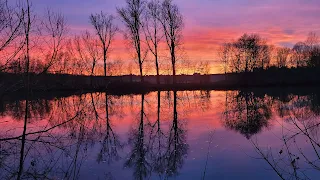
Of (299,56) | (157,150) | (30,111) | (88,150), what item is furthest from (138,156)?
(299,56)

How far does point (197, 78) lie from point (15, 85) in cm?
4616

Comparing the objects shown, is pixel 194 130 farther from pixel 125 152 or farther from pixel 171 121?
pixel 125 152

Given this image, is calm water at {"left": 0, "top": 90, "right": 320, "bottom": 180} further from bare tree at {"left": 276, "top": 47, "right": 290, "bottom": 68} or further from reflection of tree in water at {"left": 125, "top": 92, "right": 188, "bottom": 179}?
bare tree at {"left": 276, "top": 47, "right": 290, "bottom": 68}

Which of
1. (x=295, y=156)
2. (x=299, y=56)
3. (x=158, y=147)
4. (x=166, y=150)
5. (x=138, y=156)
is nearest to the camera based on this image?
(x=295, y=156)

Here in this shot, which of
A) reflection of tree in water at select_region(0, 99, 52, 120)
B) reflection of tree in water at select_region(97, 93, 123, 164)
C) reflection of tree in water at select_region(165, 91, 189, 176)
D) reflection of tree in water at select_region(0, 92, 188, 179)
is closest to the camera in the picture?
reflection of tree in water at select_region(0, 92, 188, 179)

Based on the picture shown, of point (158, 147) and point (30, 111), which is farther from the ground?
point (30, 111)

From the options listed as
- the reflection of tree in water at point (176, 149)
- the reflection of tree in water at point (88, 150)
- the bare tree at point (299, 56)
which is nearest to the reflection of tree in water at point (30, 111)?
the reflection of tree in water at point (88, 150)

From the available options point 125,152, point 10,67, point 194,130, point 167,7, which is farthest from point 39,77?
point 167,7

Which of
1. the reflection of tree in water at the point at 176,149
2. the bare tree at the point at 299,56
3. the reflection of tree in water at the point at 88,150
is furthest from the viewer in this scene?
the bare tree at the point at 299,56

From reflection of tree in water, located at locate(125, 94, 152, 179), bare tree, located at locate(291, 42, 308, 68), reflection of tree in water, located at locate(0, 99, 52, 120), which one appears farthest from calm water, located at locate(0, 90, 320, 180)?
bare tree, located at locate(291, 42, 308, 68)

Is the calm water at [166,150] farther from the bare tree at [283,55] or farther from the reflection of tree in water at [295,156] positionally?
the bare tree at [283,55]

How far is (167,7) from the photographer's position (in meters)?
36.3

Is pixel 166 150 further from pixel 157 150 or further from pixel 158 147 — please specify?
pixel 158 147

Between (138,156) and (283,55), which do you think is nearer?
(138,156)
